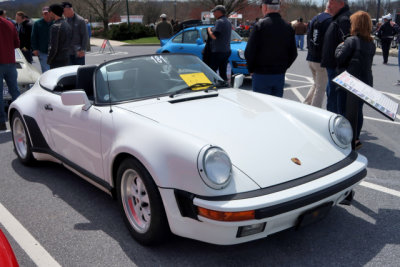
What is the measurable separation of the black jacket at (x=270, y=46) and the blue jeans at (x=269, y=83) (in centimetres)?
5

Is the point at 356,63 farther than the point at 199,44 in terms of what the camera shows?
No

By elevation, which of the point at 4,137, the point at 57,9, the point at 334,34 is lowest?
the point at 4,137

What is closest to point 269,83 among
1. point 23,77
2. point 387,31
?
point 23,77

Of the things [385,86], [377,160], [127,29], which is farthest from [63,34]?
[127,29]

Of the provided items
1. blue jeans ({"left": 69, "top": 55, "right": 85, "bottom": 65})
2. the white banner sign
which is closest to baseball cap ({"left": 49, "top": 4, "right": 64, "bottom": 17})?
blue jeans ({"left": 69, "top": 55, "right": 85, "bottom": 65})

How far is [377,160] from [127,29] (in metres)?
31.8

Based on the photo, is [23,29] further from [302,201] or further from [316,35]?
[302,201]

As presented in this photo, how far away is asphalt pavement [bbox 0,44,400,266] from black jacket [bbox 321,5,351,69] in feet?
5.18

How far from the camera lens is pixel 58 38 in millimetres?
6914

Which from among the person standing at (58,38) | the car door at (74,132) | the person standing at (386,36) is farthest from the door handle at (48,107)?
the person standing at (386,36)

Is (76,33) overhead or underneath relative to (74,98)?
overhead

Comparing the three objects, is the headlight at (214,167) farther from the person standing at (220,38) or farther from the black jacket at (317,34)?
the person standing at (220,38)

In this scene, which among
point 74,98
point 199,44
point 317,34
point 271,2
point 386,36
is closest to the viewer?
point 74,98

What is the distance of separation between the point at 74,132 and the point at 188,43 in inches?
322
